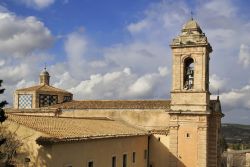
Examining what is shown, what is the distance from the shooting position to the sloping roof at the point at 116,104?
29388 mm

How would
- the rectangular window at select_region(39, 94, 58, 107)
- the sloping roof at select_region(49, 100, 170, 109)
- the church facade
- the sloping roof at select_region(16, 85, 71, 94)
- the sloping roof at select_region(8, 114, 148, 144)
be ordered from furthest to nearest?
the sloping roof at select_region(16, 85, 71, 94)
the rectangular window at select_region(39, 94, 58, 107)
the sloping roof at select_region(49, 100, 170, 109)
the church facade
the sloping roof at select_region(8, 114, 148, 144)

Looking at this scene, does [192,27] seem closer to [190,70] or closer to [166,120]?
[190,70]

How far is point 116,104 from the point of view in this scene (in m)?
30.5

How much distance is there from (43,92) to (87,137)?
55.2 ft

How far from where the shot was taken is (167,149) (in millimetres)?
27766

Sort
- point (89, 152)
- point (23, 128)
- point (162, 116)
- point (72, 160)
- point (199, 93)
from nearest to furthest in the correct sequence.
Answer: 1. point (23, 128)
2. point (72, 160)
3. point (89, 152)
4. point (199, 93)
5. point (162, 116)

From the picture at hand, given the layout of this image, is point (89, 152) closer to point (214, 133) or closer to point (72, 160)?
point (72, 160)

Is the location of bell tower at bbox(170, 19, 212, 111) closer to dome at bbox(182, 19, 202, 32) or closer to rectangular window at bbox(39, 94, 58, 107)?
dome at bbox(182, 19, 202, 32)

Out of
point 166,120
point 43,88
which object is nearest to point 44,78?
point 43,88

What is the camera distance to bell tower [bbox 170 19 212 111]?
27078 millimetres

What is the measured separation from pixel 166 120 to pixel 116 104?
394cm

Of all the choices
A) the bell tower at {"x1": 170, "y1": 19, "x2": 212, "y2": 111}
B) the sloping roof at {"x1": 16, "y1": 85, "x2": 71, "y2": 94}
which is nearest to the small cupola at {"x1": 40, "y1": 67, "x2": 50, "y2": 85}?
the sloping roof at {"x1": 16, "y1": 85, "x2": 71, "y2": 94}

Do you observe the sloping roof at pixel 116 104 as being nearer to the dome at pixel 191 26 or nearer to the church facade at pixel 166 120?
the church facade at pixel 166 120

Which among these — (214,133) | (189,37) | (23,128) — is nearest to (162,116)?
(214,133)
